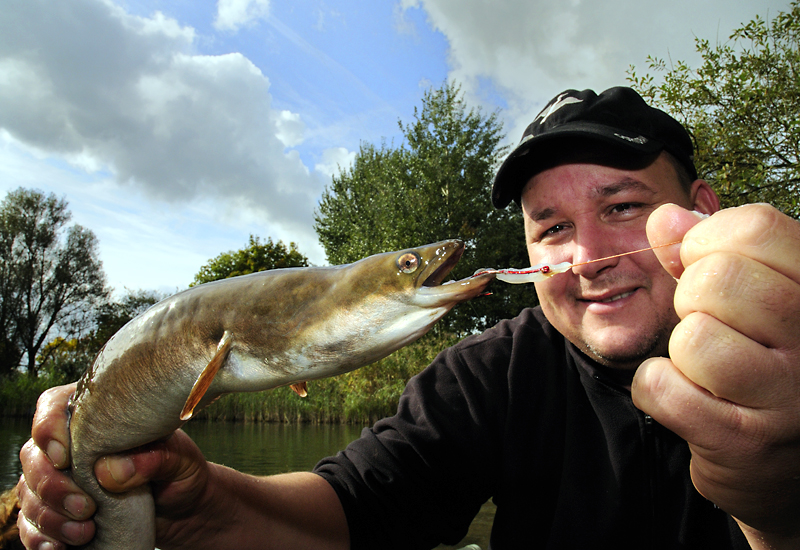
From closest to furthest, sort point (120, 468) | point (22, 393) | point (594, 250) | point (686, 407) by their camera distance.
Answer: point (686, 407) → point (120, 468) → point (594, 250) → point (22, 393)

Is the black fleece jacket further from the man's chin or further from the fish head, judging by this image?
the fish head

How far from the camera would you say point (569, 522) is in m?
2.04

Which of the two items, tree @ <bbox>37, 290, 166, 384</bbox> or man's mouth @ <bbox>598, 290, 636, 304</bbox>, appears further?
tree @ <bbox>37, 290, 166, 384</bbox>

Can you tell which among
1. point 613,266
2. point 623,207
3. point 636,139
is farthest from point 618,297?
point 636,139

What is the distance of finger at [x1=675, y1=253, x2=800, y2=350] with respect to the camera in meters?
0.95

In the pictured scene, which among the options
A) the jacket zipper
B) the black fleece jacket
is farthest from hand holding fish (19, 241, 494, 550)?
the jacket zipper

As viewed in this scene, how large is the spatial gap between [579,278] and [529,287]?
2061 cm

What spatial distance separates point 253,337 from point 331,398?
12761 millimetres

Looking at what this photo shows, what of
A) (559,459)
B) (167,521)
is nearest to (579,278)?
(559,459)

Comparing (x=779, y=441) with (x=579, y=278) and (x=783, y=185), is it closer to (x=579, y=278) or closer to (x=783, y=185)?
(x=579, y=278)

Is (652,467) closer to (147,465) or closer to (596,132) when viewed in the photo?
(596,132)

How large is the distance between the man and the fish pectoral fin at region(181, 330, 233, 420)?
0.56 metres

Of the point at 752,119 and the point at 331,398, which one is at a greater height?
the point at 752,119

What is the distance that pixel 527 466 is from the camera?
2219 millimetres
